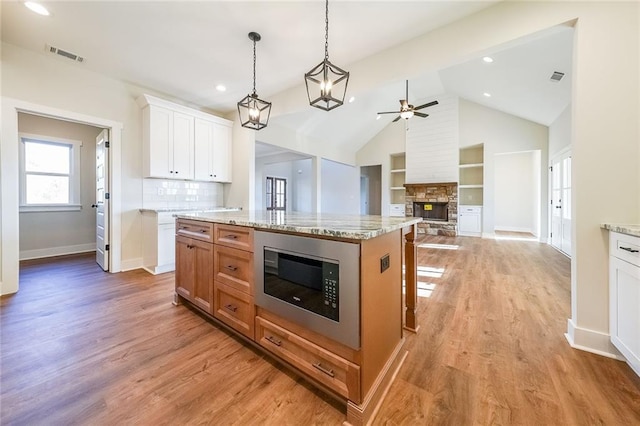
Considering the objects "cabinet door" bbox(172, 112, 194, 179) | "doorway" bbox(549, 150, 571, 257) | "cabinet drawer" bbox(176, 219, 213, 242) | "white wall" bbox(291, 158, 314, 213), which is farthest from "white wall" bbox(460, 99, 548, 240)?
"cabinet drawer" bbox(176, 219, 213, 242)

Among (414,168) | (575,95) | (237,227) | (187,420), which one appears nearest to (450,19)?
(575,95)

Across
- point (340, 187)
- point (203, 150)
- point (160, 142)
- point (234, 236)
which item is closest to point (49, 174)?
point (160, 142)

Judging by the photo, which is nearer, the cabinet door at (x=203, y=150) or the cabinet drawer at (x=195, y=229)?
the cabinet drawer at (x=195, y=229)

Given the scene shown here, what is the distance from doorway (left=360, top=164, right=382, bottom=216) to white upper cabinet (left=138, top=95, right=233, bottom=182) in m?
6.93

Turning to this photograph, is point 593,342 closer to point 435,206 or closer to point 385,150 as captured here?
point 435,206

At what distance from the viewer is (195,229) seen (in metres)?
2.19

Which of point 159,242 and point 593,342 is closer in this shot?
point 593,342

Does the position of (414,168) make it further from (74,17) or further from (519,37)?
(74,17)

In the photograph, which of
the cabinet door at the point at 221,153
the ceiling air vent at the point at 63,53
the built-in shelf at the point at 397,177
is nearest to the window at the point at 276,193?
the built-in shelf at the point at 397,177

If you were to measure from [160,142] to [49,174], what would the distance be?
9.08ft

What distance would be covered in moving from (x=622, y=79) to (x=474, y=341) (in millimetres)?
2072

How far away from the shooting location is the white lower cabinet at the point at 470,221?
23.3 feet

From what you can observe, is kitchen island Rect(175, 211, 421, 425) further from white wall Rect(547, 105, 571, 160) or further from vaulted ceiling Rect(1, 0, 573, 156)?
white wall Rect(547, 105, 571, 160)

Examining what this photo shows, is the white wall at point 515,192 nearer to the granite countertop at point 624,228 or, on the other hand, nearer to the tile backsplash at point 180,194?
the granite countertop at point 624,228
